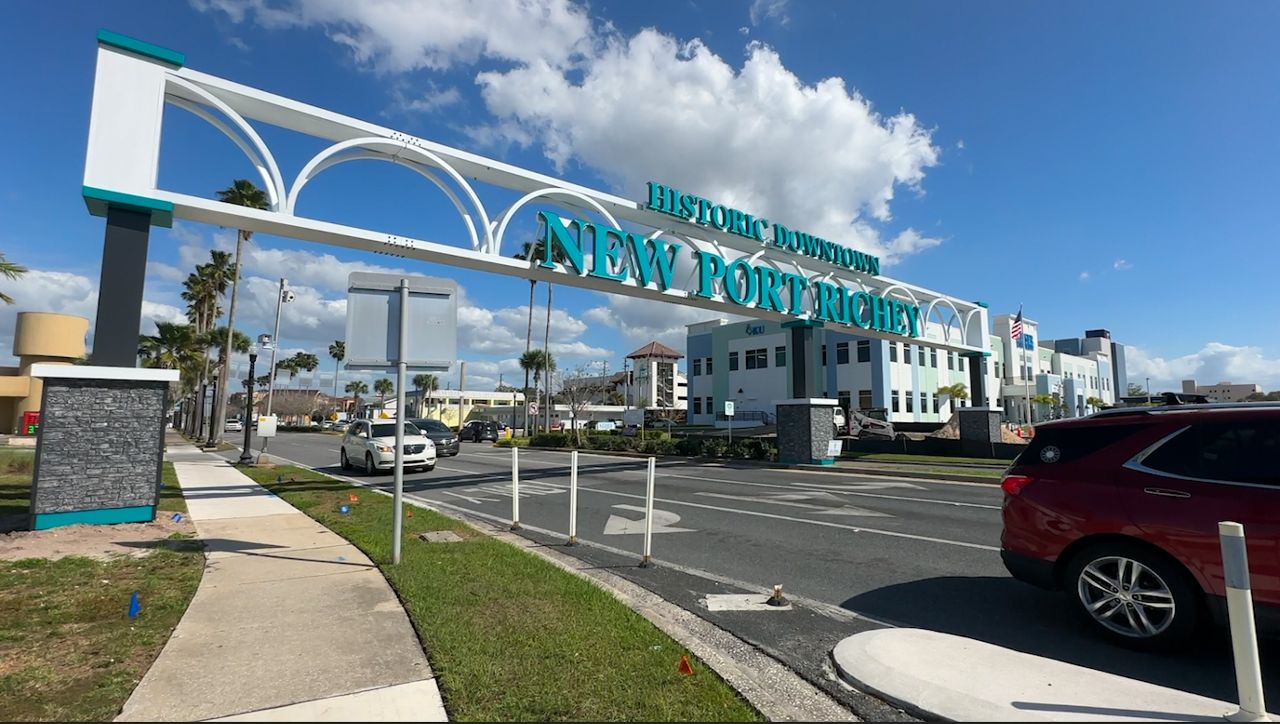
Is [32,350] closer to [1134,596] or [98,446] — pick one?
[98,446]

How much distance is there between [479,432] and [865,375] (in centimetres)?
2985

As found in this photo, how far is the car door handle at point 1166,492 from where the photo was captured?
4.27 meters

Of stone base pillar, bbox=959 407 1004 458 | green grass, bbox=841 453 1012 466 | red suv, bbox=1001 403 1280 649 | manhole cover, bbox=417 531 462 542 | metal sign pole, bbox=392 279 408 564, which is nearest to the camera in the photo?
red suv, bbox=1001 403 1280 649

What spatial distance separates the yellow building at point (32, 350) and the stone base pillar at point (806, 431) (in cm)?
4265

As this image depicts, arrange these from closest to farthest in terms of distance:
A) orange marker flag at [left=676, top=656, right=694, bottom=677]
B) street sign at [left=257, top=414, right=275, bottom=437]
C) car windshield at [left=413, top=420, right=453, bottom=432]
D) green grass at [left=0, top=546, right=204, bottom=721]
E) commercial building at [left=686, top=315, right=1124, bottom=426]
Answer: green grass at [left=0, top=546, right=204, bottom=721] < orange marker flag at [left=676, top=656, right=694, bottom=677] < street sign at [left=257, top=414, right=275, bottom=437] < car windshield at [left=413, top=420, right=453, bottom=432] < commercial building at [left=686, top=315, right=1124, bottom=426]

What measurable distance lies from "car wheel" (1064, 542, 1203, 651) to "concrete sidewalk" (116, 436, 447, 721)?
14.9ft

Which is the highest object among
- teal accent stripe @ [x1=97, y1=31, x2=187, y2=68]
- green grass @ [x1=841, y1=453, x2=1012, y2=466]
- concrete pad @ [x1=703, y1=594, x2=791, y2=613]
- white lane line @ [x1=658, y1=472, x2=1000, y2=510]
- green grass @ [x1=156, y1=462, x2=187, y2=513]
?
teal accent stripe @ [x1=97, y1=31, x2=187, y2=68]

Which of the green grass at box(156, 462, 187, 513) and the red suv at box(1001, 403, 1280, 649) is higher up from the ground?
the red suv at box(1001, 403, 1280, 649)

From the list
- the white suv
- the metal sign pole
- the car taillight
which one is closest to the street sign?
the white suv

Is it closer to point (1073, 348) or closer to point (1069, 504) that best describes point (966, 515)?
point (1069, 504)

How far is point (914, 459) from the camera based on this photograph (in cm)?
2284

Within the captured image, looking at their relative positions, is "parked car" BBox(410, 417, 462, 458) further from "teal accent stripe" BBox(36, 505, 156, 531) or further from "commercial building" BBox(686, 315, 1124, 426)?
"commercial building" BBox(686, 315, 1124, 426)

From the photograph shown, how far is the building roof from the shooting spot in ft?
346

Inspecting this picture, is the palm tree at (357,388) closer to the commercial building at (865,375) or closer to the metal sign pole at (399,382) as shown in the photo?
the commercial building at (865,375)
